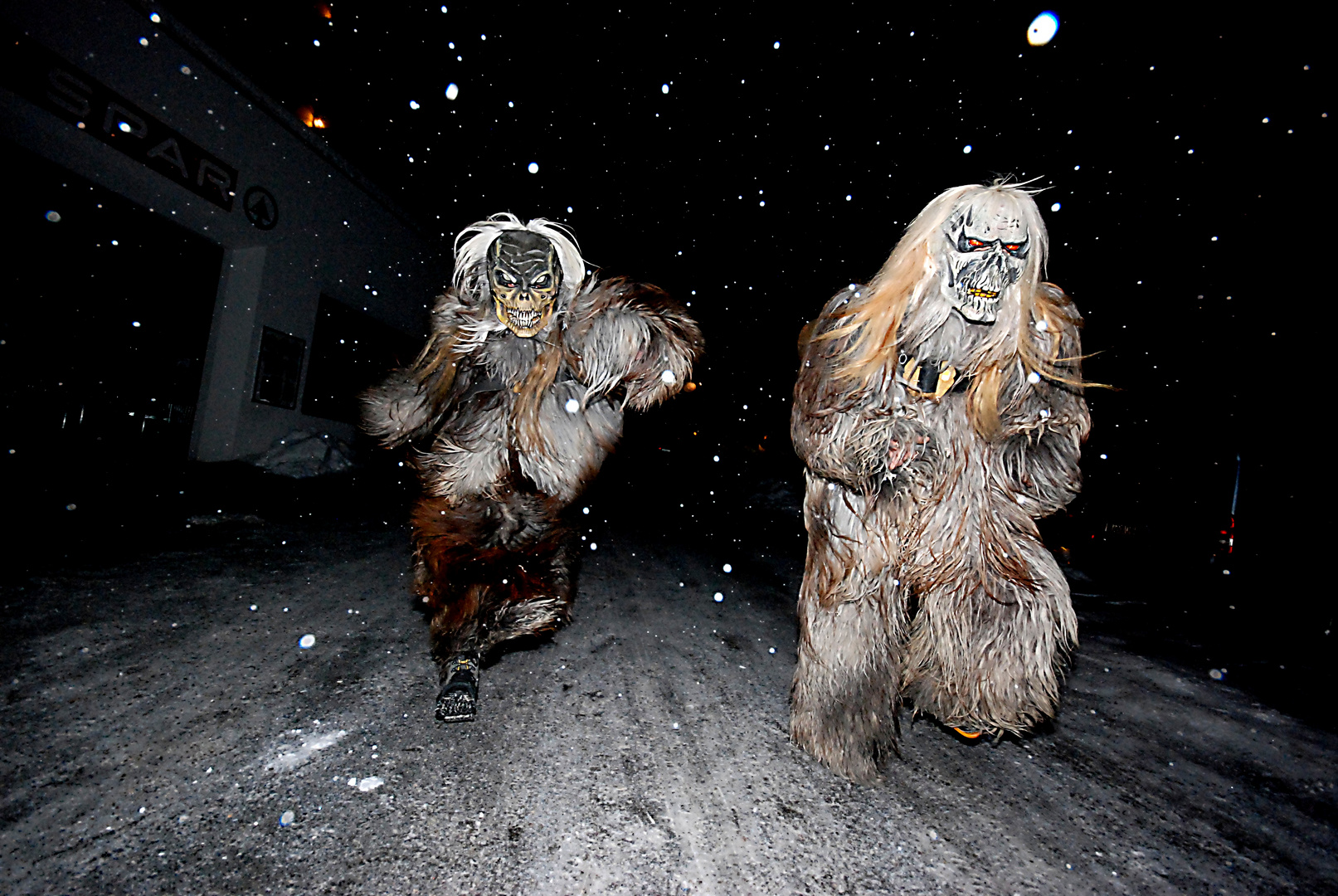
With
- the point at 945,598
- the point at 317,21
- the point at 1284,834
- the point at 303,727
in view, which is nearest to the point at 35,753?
the point at 303,727

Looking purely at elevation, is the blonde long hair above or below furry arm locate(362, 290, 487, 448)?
above

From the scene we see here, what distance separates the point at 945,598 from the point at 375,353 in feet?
43.1

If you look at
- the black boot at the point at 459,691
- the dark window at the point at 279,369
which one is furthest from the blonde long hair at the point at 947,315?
the dark window at the point at 279,369

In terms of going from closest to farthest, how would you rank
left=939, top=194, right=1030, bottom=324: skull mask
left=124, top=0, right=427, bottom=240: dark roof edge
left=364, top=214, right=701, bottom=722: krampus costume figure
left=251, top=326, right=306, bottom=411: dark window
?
left=939, top=194, right=1030, bottom=324: skull mask → left=364, top=214, right=701, bottom=722: krampus costume figure → left=124, top=0, right=427, bottom=240: dark roof edge → left=251, top=326, right=306, bottom=411: dark window

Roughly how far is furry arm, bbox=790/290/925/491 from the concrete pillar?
33.7ft

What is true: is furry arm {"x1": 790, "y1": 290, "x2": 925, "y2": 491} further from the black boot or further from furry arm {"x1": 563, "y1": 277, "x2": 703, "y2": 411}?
the black boot

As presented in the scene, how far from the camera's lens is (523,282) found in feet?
8.71

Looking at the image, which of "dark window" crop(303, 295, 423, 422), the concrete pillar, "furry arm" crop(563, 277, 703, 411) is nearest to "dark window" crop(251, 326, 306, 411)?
the concrete pillar

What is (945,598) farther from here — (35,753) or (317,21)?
(317,21)

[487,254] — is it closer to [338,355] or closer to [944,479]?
[944,479]

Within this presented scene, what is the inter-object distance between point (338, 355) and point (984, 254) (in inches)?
494

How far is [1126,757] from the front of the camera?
2.59 metres

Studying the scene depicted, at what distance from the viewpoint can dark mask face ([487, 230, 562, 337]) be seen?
8.72ft

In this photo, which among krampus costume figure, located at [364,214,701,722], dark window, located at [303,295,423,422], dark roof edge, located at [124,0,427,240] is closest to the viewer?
krampus costume figure, located at [364,214,701,722]
